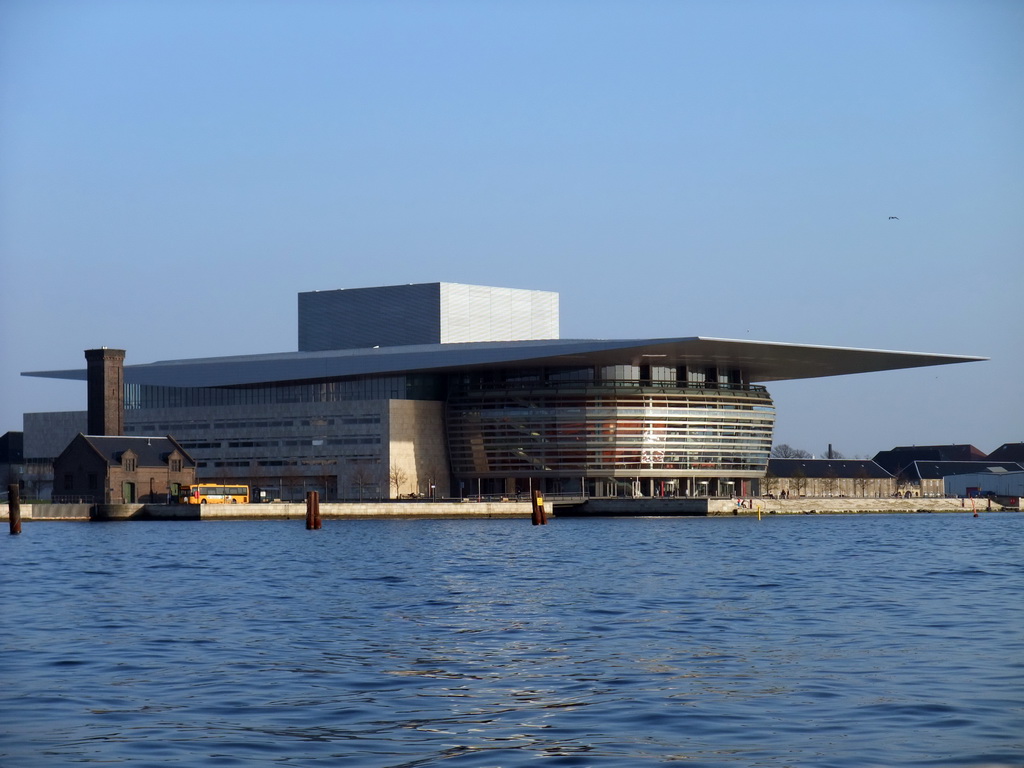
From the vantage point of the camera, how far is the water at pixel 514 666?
35.4 feet

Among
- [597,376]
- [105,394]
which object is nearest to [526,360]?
[597,376]

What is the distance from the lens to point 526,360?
86500mm

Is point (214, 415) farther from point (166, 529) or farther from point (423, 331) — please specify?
point (166, 529)

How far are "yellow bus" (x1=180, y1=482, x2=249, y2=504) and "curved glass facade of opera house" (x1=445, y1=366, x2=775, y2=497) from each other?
58.0 ft

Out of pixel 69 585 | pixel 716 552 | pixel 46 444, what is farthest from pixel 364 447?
A: pixel 69 585

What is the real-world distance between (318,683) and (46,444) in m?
95.2

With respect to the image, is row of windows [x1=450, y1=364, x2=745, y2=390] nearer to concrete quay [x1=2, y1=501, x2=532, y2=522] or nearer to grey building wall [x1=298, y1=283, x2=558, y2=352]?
grey building wall [x1=298, y1=283, x2=558, y2=352]

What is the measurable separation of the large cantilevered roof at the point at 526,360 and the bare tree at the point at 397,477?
6065 mm

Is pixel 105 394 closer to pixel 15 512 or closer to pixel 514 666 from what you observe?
pixel 15 512

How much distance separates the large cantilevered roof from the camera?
8406 cm

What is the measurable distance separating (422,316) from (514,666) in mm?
83895

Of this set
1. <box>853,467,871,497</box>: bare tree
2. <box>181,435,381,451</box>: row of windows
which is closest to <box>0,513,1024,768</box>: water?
<box>181,435,381,451</box>: row of windows

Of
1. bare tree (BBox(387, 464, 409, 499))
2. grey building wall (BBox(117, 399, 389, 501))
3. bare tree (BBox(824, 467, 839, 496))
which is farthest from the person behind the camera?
bare tree (BBox(824, 467, 839, 496))

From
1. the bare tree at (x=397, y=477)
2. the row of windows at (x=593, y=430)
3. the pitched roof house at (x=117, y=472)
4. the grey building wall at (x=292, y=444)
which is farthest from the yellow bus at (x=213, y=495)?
the row of windows at (x=593, y=430)
